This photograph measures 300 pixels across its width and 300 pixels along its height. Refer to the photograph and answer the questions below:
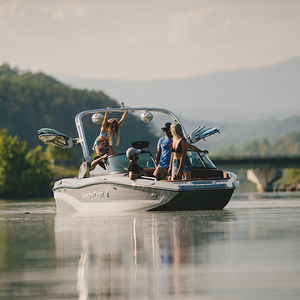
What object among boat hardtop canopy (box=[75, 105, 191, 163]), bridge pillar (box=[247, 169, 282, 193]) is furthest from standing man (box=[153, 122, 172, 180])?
bridge pillar (box=[247, 169, 282, 193])

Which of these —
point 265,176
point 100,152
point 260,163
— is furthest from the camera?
point 265,176

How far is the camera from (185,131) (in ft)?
97.9

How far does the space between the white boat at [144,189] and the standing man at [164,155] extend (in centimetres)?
32

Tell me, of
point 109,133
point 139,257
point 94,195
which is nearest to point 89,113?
point 109,133

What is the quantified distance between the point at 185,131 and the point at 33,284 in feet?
67.8

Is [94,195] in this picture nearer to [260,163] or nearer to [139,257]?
[139,257]

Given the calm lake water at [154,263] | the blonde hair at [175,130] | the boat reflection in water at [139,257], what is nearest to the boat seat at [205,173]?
the blonde hair at [175,130]

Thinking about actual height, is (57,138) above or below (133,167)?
above

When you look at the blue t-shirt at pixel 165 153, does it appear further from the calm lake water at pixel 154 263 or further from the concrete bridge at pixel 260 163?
the concrete bridge at pixel 260 163

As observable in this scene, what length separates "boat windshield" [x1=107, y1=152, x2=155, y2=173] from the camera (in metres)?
26.1

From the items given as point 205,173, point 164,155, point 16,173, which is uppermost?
point 164,155

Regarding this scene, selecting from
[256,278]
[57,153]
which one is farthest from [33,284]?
[57,153]

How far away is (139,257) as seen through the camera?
11.6 metres

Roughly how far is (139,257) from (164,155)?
14137mm
